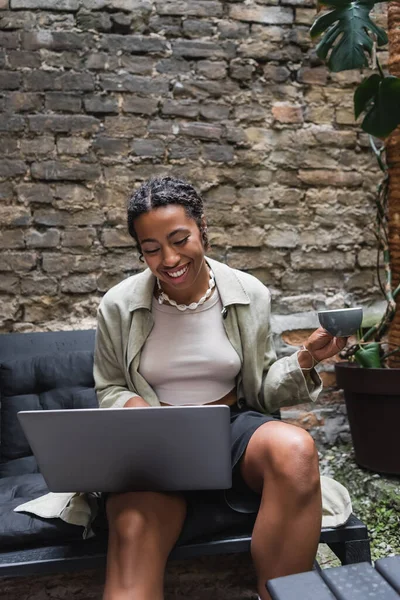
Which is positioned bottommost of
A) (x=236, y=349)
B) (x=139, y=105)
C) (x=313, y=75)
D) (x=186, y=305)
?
(x=236, y=349)

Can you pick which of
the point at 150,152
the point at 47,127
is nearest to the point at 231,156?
the point at 150,152

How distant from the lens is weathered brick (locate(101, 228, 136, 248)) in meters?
2.50

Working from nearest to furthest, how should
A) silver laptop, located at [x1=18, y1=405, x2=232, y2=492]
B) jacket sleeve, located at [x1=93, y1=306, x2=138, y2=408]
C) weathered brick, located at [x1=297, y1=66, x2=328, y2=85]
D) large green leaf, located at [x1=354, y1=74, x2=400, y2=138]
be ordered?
silver laptop, located at [x1=18, y1=405, x2=232, y2=492]
jacket sleeve, located at [x1=93, y1=306, x2=138, y2=408]
large green leaf, located at [x1=354, y1=74, x2=400, y2=138]
weathered brick, located at [x1=297, y1=66, x2=328, y2=85]

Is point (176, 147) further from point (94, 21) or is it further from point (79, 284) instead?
point (79, 284)

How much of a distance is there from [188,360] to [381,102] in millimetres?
1316

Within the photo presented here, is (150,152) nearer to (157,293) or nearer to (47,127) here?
(47,127)

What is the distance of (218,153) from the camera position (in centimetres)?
259

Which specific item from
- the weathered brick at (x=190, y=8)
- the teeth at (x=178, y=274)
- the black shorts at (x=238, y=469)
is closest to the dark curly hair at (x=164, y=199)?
the teeth at (x=178, y=274)

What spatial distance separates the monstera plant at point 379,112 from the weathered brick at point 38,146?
1153mm

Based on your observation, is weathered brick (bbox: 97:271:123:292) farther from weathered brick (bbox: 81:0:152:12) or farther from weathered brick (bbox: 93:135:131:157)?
weathered brick (bbox: 81:0:152:12)

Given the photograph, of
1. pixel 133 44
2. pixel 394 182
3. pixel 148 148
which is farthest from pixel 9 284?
pixel 394 182

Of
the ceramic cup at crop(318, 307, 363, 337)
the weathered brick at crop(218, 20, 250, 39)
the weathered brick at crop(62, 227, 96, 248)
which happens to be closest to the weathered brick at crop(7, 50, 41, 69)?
the weathered brick at crop(62, 227, 96, 248)

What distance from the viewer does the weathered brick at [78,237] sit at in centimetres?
247

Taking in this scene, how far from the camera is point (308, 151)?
8.80 feet
